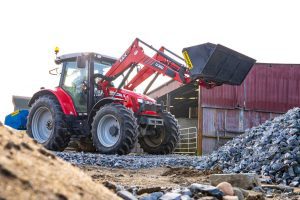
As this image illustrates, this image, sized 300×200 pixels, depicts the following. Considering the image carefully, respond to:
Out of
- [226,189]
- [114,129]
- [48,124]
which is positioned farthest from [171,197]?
[48,124]

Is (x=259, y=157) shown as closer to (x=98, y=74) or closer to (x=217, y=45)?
(x=217, y=45)

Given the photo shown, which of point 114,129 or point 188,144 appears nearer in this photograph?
point 114,129

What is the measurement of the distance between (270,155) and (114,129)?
3.71 meters

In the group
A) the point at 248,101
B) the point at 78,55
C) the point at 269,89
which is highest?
the point at 78,55

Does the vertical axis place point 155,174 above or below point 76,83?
below

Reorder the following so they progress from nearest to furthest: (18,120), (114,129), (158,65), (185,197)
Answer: (185,197), (114,129), (158,65), (18,120)

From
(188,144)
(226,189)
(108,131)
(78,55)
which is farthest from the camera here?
(188,144)

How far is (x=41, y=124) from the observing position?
10961mm

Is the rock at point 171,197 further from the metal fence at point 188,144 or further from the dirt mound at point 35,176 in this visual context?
the metal fence at point 188,144

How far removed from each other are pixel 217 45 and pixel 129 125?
8.24 feet

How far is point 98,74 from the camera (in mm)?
10070

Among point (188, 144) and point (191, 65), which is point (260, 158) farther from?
point (188, 144)

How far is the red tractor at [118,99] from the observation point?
872 centimetres

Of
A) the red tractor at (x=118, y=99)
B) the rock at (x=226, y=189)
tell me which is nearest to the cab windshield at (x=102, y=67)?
the red tractor at (x=118, y=99)
